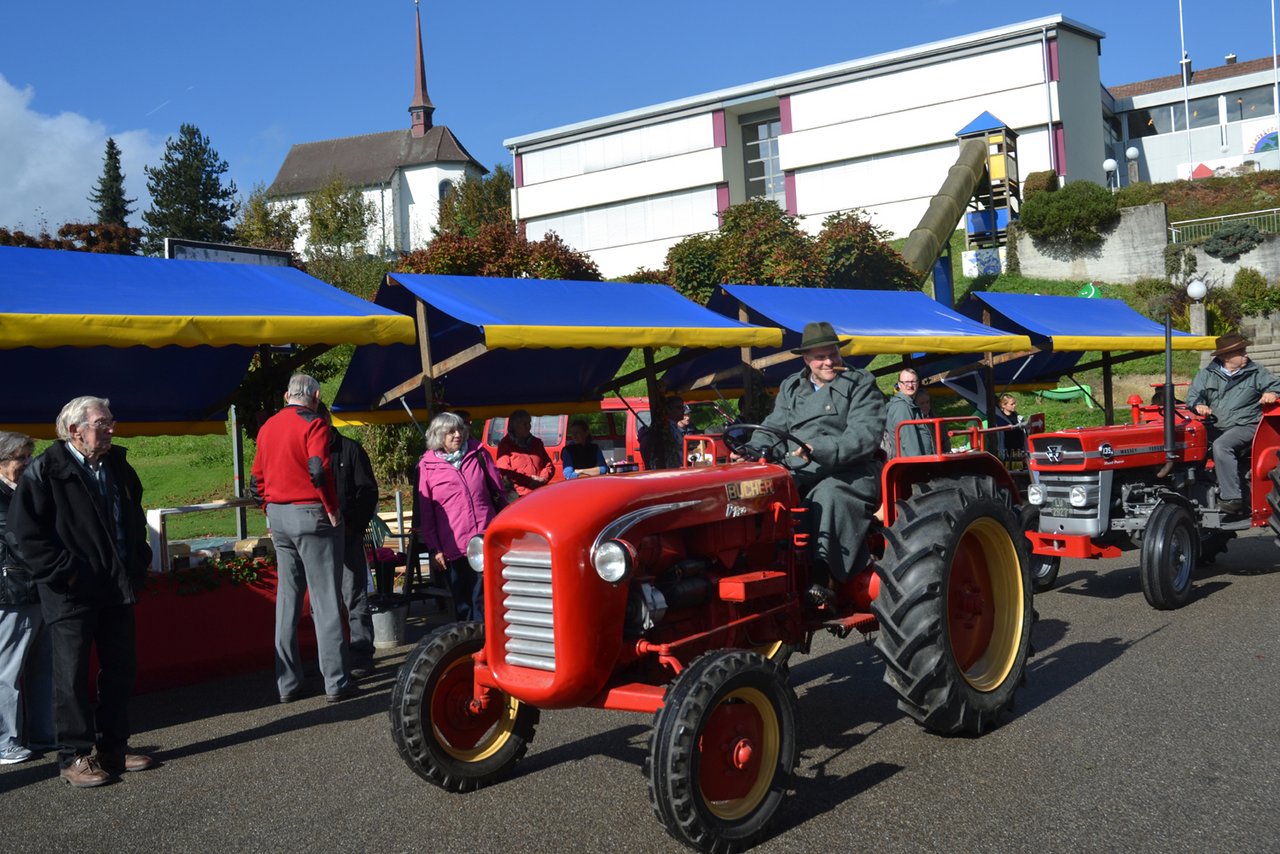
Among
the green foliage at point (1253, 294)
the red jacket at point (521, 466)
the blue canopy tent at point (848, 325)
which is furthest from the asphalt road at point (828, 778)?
the green foliage at point (1253, 294)

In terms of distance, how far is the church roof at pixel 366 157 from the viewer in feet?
222

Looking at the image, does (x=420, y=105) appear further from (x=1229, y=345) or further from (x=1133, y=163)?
(x=1229, y=345)

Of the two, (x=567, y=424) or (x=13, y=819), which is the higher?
(x=567, y=424)

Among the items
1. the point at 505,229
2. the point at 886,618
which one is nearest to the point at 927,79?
the point at 505,229

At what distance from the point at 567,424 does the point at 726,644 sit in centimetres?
1249

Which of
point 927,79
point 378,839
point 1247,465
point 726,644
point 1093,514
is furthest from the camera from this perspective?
point 927,79

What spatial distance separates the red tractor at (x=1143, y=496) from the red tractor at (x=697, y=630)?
294cm

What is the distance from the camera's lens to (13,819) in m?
4.66

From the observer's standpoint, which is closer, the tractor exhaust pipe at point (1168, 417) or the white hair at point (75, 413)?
the white hair at point (75, 413)

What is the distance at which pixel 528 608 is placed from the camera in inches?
165

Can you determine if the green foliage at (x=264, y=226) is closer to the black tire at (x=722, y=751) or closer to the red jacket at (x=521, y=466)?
the red jacket at (x=521, y=466)

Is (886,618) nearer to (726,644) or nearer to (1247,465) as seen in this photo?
(726,644)

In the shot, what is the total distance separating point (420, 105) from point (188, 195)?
60.7ft

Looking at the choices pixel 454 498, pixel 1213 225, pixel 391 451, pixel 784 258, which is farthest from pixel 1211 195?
pixel 454 498
